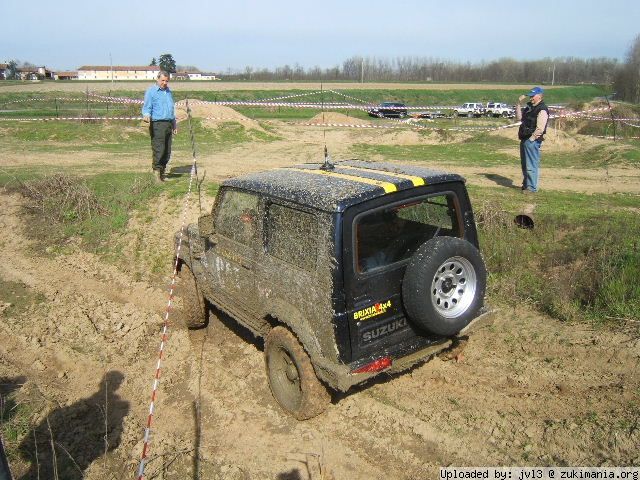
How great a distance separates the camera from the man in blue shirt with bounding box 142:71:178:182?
9.46 metres

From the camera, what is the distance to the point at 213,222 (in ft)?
17.2

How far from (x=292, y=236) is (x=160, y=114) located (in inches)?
259

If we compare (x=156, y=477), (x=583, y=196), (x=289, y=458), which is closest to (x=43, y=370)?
(x=156, y=477)

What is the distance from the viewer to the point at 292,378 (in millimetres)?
4418

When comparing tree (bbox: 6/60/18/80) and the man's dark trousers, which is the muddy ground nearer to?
the man's dark trousers

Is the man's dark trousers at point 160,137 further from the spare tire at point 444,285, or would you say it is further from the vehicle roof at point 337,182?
the spare tire at point 444,285

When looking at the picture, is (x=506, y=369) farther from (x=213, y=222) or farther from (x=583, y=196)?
(x=583, y=196)

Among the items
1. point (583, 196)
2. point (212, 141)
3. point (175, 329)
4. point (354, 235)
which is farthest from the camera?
point (212, 141)

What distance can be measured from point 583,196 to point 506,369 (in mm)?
5567

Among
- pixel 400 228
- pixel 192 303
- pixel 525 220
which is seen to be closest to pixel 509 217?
pixel 525 220

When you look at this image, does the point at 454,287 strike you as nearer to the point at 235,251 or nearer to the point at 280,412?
the point at 280,412

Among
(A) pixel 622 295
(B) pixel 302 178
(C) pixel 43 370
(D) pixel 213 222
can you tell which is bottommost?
(C) pixel 43 370

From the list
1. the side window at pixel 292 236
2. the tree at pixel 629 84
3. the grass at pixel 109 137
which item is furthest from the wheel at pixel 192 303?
the tree at pixel 629 84

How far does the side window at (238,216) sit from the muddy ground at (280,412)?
146 cm
